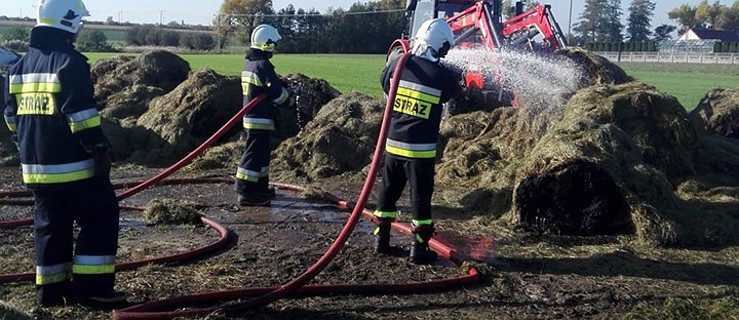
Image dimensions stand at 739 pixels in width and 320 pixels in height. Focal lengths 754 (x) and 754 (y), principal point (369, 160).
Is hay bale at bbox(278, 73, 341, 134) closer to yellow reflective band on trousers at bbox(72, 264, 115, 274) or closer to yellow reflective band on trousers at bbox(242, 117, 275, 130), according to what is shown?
yellow reflective band on trousers at bbox(242, 117, 275, 130)

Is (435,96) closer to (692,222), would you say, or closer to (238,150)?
(692,222)

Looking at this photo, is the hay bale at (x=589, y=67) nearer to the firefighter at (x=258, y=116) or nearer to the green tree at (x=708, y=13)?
the firefighter at (x=258, y=116)

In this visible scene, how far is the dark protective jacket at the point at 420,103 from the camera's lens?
6.70 metres

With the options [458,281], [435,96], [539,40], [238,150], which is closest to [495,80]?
[539,40]

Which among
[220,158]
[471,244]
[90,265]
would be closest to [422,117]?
[471,244]

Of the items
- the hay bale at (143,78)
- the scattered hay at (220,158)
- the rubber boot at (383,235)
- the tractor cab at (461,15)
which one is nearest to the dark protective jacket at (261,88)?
the rubber boot at (383,235)

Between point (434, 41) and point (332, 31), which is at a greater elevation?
point (332, 31)

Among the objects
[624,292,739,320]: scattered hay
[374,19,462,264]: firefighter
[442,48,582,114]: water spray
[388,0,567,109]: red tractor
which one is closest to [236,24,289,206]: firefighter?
[388,0,567,109]: red tractor

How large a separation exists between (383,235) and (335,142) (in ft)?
15.8

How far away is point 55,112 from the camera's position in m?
5.15

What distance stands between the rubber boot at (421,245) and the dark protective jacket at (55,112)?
2.78 metres

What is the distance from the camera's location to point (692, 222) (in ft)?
24.7

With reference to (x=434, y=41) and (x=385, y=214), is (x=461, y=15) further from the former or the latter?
(x=385, y=214)

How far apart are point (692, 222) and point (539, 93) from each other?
146 inches
